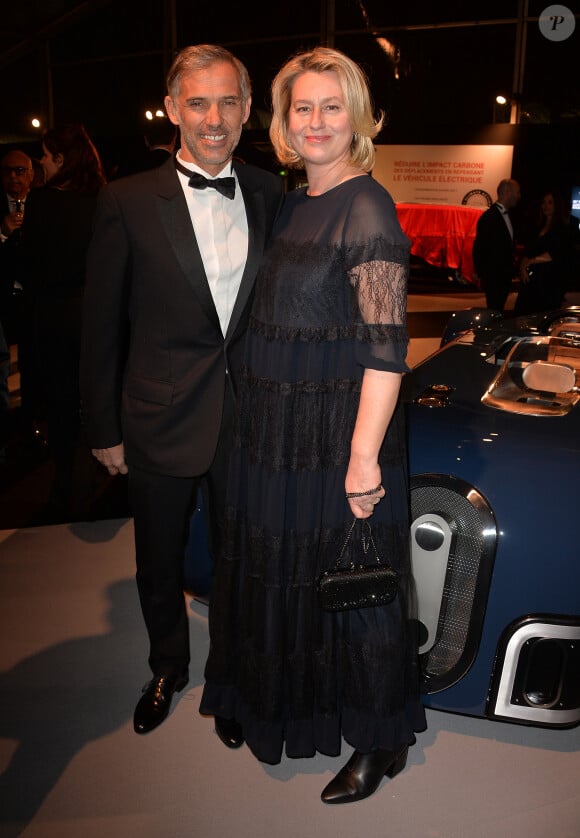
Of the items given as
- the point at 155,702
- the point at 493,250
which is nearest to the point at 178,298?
the point at 155,702

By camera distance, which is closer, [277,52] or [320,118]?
[320,118]

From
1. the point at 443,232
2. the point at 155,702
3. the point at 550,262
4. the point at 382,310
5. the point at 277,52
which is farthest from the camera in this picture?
the point at 277,52

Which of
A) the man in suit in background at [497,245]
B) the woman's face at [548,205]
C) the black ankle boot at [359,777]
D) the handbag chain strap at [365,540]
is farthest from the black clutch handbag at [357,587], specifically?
the man in suit in background at [497,245]

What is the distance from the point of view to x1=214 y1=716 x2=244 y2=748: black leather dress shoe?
203 centimetres

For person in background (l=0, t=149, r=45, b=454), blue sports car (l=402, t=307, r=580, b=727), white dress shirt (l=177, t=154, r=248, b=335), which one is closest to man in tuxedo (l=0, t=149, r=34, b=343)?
person in background (l=0, t=149, r=45, b=454)

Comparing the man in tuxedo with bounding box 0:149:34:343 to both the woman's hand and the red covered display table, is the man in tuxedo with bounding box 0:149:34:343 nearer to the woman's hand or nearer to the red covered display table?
the woman's hand

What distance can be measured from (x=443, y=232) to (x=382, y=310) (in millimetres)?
9343

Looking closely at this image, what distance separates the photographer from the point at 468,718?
218cm

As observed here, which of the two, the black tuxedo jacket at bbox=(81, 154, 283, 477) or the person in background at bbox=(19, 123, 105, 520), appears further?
the person in background at bbox=(19, 123, 105, 520)

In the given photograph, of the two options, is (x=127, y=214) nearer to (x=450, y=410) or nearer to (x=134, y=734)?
(x=450, y=410)

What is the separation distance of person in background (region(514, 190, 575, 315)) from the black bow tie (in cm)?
453

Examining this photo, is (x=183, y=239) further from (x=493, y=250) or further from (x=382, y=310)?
(x=493, y=250)

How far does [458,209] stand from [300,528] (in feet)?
30.3

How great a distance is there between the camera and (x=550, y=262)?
5855mm
